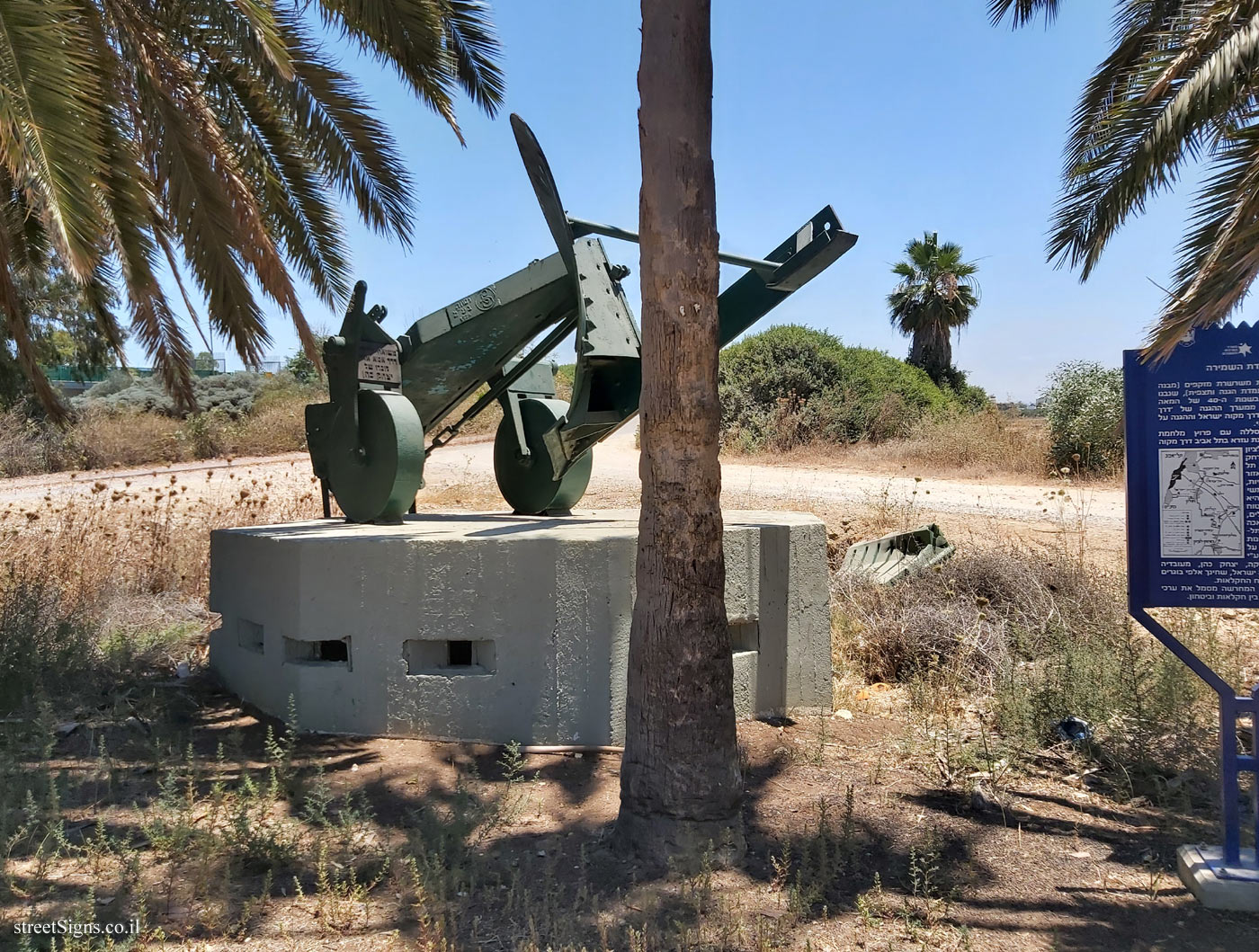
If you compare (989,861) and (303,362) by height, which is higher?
(303,362)

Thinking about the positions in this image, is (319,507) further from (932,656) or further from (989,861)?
(989,861)

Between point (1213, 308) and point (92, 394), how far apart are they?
23.8m

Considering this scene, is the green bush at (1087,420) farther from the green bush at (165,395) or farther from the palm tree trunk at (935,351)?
the green bush at (165,395)

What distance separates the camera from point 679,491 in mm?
3324

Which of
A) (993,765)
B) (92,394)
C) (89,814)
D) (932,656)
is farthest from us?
(92,394)

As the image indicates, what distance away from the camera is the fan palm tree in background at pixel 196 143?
3973mm

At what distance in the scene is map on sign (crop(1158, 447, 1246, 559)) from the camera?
137 inches

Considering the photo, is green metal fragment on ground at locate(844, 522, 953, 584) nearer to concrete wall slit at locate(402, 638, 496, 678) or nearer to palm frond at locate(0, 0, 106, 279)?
concrete wall slit at locate(402, 638, 496, 678)

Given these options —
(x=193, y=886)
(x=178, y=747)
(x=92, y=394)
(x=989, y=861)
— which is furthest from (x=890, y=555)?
(x=92, y=394)

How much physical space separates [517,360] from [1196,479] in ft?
14.0

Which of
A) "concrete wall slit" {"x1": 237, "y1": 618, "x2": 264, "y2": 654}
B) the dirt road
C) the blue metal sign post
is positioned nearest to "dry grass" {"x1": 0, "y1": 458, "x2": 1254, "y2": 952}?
"concrete wall slit" {"x1": 237, "y1": 618, "x2": 264, "y2": 654}

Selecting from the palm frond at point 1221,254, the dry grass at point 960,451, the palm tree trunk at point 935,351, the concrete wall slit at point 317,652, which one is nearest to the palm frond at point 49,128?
the concrete wall slit at point 317,652

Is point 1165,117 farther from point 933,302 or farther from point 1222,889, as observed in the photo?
point 933,302

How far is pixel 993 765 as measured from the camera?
4.34m
